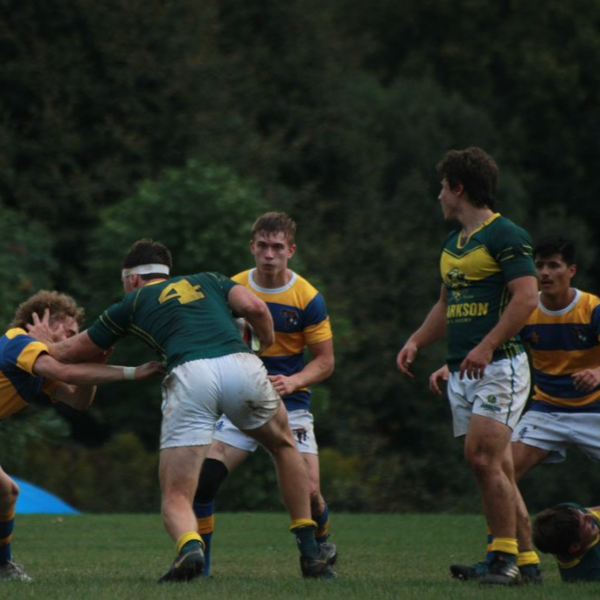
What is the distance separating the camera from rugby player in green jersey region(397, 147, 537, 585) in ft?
24.8

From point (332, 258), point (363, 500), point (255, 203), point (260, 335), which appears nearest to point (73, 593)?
point (260, 335)

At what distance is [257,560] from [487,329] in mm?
2968

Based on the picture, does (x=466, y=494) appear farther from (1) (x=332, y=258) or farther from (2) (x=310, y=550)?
(2) (x=310, y=550)

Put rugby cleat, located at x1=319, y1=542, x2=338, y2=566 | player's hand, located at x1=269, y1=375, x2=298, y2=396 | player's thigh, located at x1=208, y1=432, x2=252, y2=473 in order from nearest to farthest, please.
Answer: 1. player's hand, located at x1=269, y1=375, x2=298, y2=396
2. player's thigh, located at x1=208, y1=432, x2=252, y2=473
3. rugby cleat, located at x1=319, y1=542, x2=338, y2=566

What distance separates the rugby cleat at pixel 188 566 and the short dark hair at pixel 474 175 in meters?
2.55

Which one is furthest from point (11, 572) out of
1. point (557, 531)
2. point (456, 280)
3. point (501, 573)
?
point (557, 531)

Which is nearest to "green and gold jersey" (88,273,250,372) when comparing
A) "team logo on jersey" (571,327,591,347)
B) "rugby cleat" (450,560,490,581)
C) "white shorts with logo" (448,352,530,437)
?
"white shorts with logo" (448,352,530,437)

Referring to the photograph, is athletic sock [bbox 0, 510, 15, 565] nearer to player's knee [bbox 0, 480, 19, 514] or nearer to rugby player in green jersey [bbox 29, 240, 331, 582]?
player's knee [bbox 0, 480, 19, 514]

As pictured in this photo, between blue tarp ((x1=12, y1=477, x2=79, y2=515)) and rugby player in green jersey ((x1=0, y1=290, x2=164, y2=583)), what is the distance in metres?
7.55

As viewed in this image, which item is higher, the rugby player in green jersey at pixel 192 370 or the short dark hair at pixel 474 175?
the short dark hair at pixel 474 175

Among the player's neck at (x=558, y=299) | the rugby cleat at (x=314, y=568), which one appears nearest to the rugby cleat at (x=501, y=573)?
the rugby cleat at (x=314, y=568)

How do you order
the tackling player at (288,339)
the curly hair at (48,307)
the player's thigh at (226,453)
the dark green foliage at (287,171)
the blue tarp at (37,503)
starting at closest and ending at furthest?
the curly hair at (48,307) → the player's thigh at (226,453) → the tackling player at (288,339) → the blue tarp at (37,503) → the dark green foliage at (287,171)

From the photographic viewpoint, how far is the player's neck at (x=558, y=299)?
941 cm

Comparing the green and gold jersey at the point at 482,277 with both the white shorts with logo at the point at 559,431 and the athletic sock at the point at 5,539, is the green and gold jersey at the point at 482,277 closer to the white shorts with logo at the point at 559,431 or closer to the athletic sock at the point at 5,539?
the white shorts with logo at the point at 559,431
